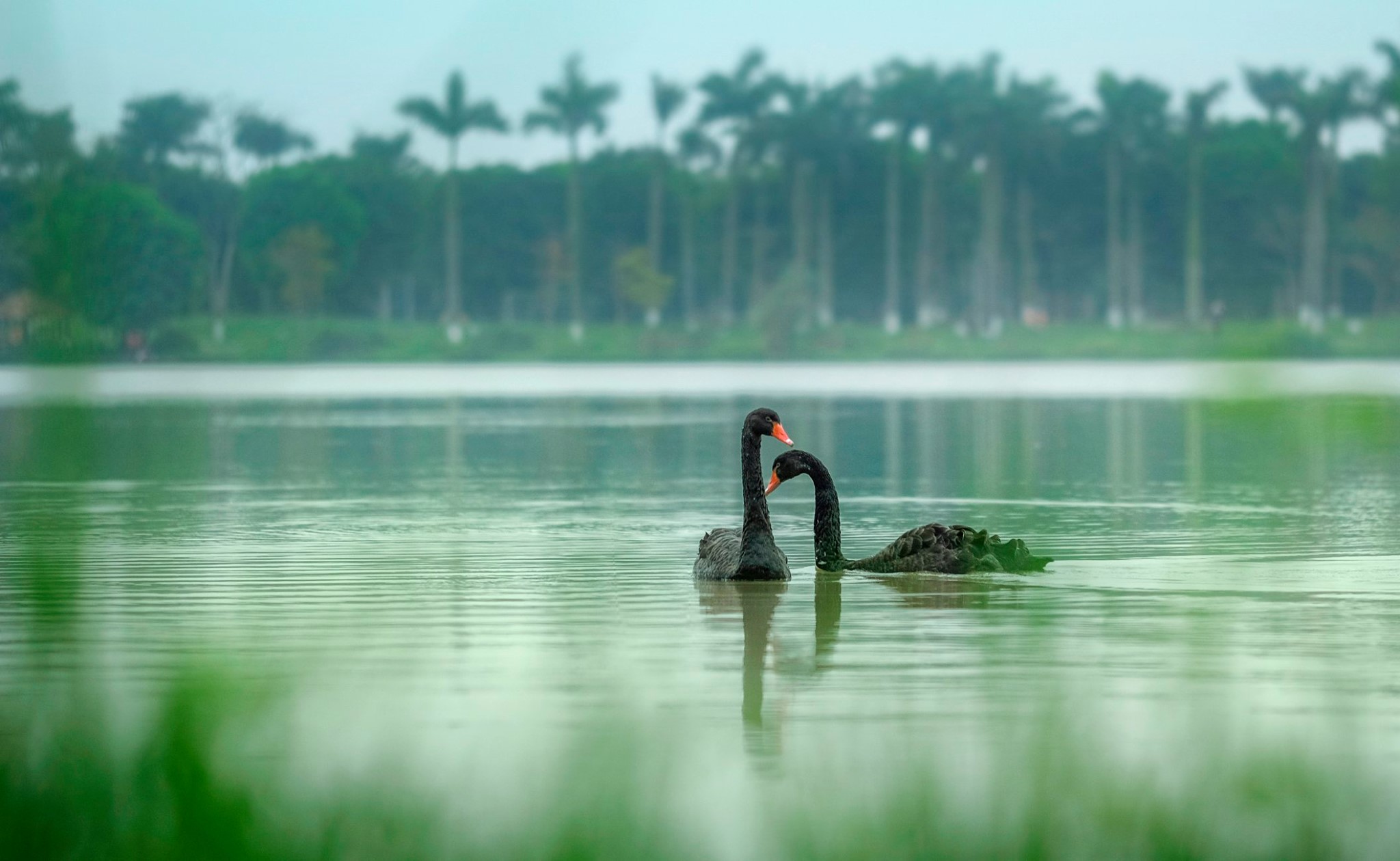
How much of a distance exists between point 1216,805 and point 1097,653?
5550 mm

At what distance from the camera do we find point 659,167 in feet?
440

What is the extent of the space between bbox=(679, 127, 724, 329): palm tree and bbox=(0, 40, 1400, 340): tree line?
0.24 metres

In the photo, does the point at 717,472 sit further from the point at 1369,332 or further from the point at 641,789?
the point at 1369,332

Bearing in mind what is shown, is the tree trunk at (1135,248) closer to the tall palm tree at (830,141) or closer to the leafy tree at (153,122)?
the tall palm tree at (830,141)

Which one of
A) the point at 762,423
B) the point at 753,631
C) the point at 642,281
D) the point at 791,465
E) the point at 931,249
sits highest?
the point at 931,249

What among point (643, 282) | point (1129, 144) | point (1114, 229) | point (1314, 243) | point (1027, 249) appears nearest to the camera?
point (1314, 243)

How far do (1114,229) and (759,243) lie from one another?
24516 millimetres

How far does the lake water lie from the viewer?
5.50 m

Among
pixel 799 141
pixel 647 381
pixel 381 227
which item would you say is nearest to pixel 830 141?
pixel 799 141

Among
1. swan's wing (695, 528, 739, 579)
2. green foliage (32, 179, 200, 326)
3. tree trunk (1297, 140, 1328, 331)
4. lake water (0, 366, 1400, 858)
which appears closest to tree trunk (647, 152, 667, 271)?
tree trunk (1297, 140, 1328, 331)

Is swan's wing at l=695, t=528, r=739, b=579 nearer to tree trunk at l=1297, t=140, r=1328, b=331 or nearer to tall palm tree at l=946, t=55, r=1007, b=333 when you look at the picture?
tree trunk at l=1297, t=140, r=1328, b=331

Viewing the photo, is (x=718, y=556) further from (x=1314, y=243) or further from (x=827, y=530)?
(x=1314, y=243)

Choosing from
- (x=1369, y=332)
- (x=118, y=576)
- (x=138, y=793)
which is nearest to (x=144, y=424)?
(x=118, y=576)

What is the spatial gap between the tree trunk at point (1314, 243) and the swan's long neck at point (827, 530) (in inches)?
4100
